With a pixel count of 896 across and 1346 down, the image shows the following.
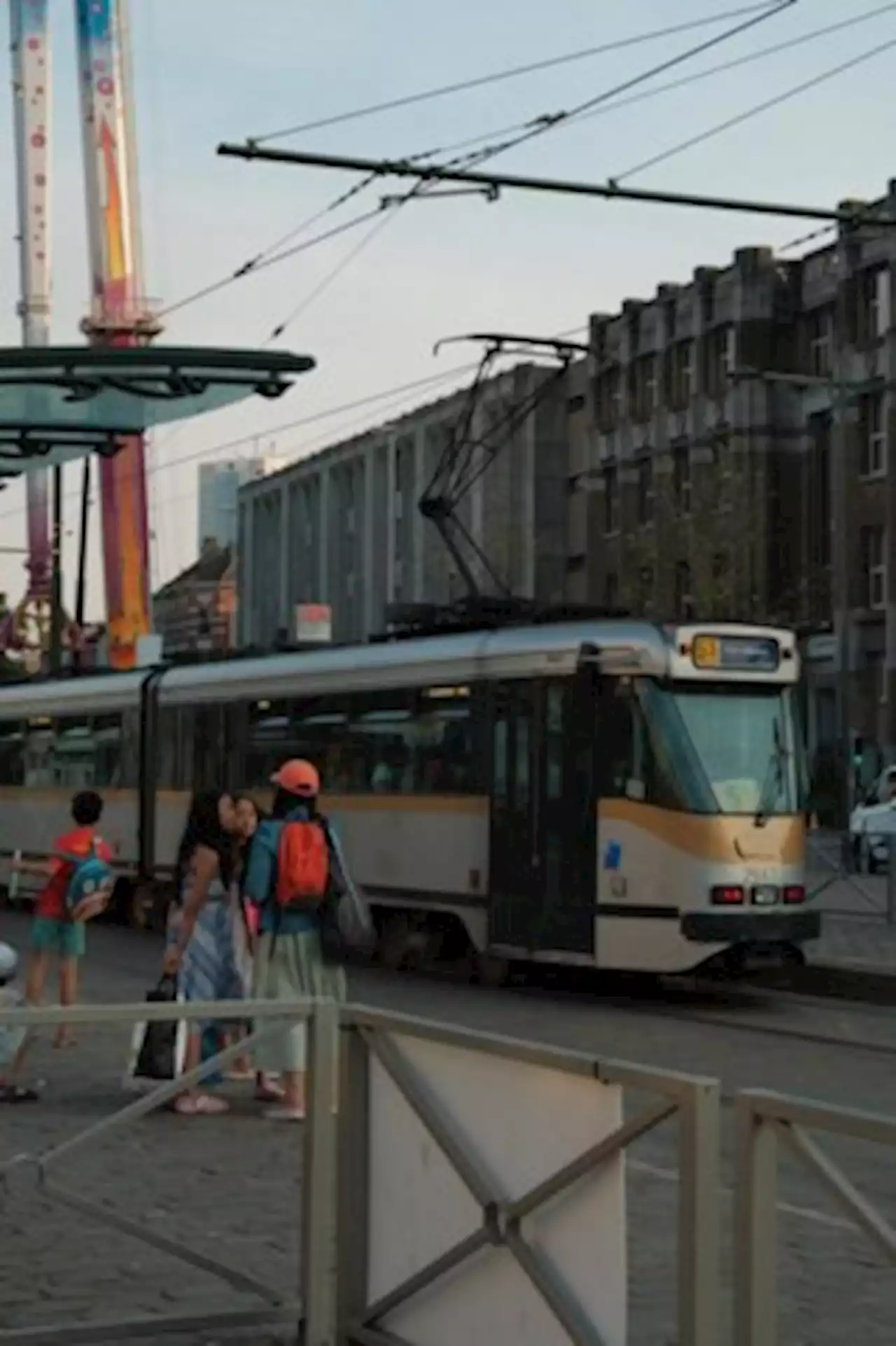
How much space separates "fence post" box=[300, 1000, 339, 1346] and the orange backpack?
500 centimetres

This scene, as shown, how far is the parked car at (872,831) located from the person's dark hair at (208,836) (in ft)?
68.9

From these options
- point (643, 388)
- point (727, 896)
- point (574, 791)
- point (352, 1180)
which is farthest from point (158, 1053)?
point (643, 388)

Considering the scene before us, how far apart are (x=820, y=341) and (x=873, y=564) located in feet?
24.3

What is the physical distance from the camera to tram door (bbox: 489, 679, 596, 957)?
19.1 m

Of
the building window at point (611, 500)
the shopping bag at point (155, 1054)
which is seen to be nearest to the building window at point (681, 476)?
the building window at point (611, 500)

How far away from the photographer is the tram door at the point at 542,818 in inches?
751

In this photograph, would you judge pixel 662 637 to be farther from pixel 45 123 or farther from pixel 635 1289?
pixel 45 123

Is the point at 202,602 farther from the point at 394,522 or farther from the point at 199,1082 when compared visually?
the point at 199,1082

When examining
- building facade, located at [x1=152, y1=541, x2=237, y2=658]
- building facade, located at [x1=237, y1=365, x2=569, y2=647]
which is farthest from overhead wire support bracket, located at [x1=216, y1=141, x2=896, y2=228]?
building facade, located at [x1=152, y1=541, x2=237, y2=658]

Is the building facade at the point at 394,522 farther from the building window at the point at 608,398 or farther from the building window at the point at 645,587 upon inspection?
the building window at the point at 645,587

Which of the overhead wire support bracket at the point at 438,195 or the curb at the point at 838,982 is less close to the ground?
the overhead wire support bracket at the point at 438,195

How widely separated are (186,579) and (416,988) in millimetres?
127911

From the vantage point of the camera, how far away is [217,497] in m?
176

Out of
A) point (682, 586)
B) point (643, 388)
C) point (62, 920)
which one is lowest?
point (62, 920)
